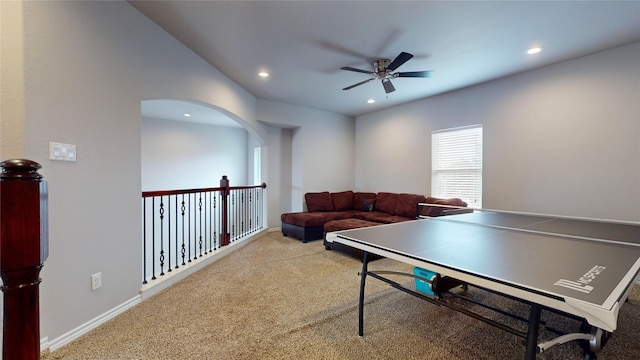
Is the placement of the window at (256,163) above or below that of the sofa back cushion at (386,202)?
above

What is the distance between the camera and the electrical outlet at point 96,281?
6.47 ft

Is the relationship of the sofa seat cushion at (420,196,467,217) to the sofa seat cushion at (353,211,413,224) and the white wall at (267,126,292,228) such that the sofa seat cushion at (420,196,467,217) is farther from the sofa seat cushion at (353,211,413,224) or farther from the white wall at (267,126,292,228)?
the white wall at (267,126,292,228)

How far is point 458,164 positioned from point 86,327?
5197 millimetres

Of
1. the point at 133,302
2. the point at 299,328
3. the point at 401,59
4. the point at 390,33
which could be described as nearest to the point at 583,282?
the point at 299,328

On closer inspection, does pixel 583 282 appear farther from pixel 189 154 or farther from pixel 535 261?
pixel 189 154

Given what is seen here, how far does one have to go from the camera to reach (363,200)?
18.9ft

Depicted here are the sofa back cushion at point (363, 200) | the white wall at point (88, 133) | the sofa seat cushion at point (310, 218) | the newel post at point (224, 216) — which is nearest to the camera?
the white wall at point (88, 133)

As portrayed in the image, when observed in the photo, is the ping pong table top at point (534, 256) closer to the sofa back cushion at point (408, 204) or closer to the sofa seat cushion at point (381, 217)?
the sofa seat cushion at point (381, 217)

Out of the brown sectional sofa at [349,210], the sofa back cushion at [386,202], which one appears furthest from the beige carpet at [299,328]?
the sofa back cushion at [386,202]

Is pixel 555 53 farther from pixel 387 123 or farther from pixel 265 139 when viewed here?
pixel 265 139

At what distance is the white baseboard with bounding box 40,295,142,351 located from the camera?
1.69 meters

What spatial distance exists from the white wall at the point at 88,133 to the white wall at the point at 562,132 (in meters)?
4.62

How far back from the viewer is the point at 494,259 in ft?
4.21

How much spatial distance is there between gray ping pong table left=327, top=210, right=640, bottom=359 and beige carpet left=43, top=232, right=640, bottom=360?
0.36 m
